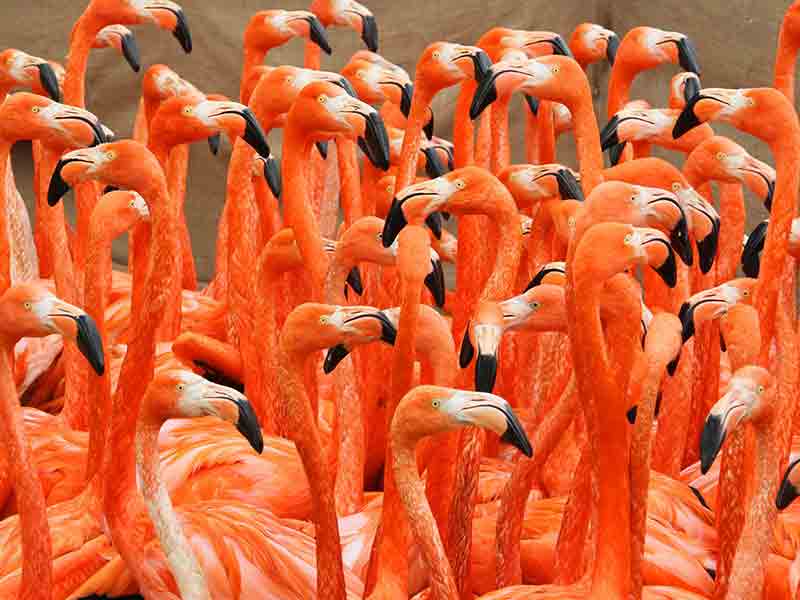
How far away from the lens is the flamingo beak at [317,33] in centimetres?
484

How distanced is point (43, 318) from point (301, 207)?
3.34 ft

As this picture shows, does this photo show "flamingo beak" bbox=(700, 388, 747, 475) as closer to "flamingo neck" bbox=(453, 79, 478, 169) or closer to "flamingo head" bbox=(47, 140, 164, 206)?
"flamingo head" bbox=(47, 140, 164, 206)

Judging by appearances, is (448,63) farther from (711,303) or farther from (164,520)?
(164,520)

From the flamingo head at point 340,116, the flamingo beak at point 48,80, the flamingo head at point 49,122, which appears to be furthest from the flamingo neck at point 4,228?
the flamingo head at point 340,116

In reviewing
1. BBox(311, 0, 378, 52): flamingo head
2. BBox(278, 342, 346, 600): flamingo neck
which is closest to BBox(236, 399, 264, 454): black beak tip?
BBox(278, 342, 346, 600): flamingo neck

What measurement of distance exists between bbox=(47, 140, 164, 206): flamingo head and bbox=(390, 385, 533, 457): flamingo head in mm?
986

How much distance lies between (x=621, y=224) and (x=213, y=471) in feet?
4.46

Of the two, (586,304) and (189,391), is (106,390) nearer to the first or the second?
(189,391)

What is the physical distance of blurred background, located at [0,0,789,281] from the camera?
6711 millimetres

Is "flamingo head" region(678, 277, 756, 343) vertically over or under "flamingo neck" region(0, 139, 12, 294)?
over

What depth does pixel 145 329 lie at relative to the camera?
11.7 feet

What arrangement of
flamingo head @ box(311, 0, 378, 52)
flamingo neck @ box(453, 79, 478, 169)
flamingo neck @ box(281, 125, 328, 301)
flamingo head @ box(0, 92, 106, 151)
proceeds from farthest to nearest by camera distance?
flamingo head @ box(311, 0, 378, 52), flamingo neck @ box(453, 79, 478, 169), flamingo head @ box(0, 92, 106, 151), flamingo neck @ box(281, 125, 328, 301)

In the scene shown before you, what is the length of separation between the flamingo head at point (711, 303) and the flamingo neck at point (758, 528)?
0.93ft

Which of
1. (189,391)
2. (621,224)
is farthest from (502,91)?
(189,391)
